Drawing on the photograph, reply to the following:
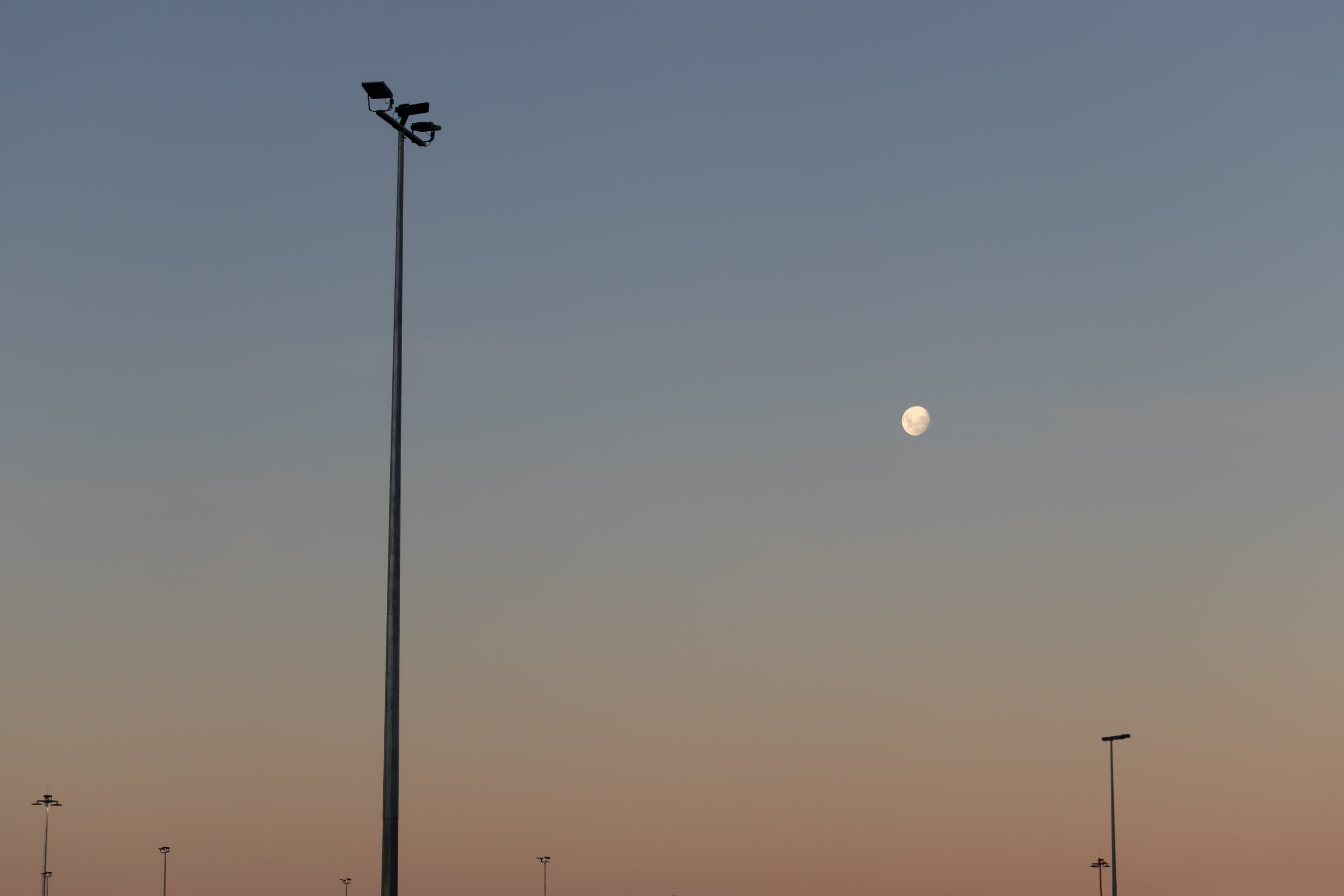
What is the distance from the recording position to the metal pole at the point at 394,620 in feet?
90.9

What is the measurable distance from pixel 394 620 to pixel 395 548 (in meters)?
1.45

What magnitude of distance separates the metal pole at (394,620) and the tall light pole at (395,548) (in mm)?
10

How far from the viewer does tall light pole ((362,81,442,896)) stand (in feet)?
91.1

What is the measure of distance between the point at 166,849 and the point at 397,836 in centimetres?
16020

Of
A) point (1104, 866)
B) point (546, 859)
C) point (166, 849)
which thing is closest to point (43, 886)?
point (166, 849)

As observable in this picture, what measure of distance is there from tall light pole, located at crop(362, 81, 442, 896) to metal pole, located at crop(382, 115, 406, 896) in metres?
0.01

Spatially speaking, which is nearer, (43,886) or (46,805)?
(46,805)

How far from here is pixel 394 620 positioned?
29.0m

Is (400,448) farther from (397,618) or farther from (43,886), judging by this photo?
(43,886)

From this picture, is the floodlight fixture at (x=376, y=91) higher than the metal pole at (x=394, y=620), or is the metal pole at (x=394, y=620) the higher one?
the floodlight fixture at (x=376, y=91)

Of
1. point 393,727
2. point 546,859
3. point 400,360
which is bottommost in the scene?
point 546,859

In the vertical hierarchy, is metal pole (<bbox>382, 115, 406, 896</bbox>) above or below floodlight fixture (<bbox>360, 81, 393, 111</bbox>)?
below

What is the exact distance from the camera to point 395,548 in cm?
2927

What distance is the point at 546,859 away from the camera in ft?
603
